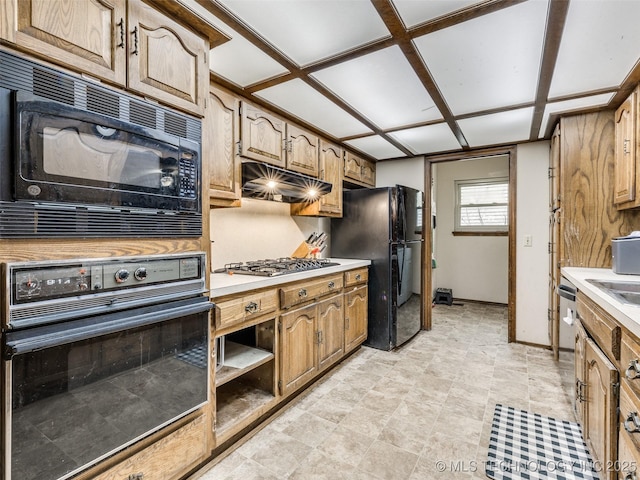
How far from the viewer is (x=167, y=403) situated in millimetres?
1305

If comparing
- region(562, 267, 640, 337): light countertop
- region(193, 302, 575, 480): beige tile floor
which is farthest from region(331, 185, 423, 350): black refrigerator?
region(562, 267, 640, 337): light countertop

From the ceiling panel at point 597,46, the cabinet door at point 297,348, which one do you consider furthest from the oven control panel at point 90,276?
the ceiling panel at point 597,46

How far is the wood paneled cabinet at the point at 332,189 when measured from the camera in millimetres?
2963

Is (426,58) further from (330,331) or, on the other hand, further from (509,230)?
(509,230)

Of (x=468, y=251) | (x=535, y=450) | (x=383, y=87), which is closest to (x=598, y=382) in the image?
(x=535, y=450)

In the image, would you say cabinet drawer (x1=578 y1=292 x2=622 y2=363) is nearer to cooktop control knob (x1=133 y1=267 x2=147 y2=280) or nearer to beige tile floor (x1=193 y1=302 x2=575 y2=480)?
beige tile floor (x1=193 y1=302 x2=575 y2=480)

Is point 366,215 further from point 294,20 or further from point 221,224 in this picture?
point 294,20

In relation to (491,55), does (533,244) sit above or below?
below

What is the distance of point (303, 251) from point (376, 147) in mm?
1363

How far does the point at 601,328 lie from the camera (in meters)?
1.33

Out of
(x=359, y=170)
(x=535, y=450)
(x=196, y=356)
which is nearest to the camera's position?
(x=196, y=356)

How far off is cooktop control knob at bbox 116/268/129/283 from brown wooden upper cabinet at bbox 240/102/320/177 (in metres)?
1.20

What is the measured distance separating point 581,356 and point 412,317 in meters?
1.78

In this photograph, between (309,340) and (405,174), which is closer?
(309,340)
